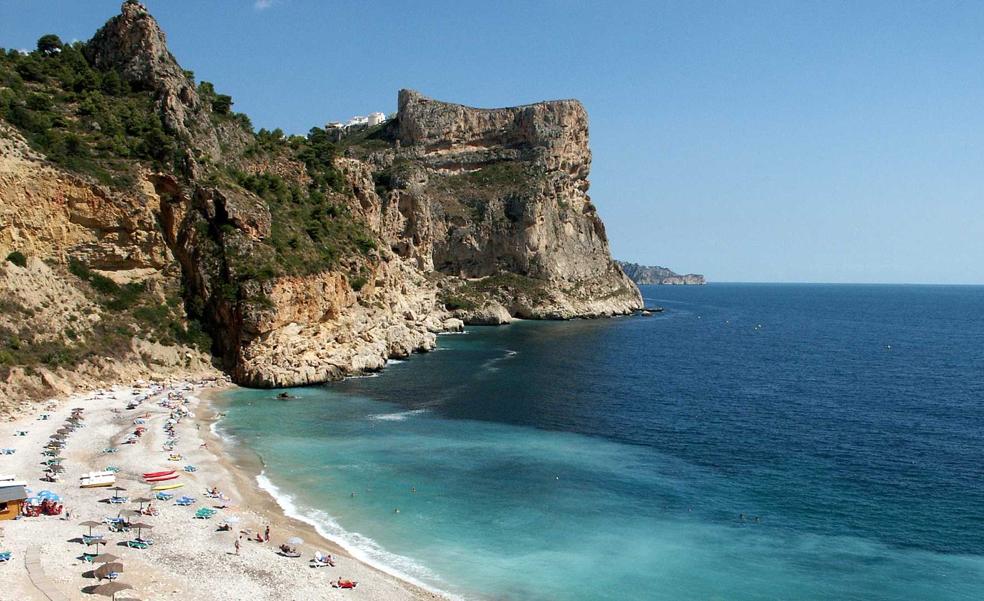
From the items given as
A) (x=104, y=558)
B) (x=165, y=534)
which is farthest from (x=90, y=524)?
(x=104, y=558)

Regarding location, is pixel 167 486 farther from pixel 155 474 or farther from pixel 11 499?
pixel 11 499

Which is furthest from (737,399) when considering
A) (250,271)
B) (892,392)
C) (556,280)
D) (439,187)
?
(439,187)

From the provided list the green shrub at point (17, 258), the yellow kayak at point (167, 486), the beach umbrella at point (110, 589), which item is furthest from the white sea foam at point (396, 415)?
the green shrub at point (17, 258)

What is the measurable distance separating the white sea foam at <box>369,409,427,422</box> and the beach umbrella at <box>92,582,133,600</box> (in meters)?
28.1

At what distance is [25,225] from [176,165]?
1343 centimetres

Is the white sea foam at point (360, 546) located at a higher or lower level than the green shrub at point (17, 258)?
lower

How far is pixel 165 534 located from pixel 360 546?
7.81m

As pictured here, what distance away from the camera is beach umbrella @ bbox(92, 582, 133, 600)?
2280 centimetres

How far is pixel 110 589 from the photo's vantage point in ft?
75.1

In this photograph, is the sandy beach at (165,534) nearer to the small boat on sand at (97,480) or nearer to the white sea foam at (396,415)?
the small boat on sand at (97,480)

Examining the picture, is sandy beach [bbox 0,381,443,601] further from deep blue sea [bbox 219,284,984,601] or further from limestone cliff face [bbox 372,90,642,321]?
limestone cliff face [bbox 372,90,642,321]

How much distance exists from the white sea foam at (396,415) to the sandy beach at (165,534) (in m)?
12.0

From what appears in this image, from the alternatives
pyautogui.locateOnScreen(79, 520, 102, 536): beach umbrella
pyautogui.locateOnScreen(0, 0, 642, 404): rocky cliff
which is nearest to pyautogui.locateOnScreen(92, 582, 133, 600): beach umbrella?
pyautogui.locateOnScreen(79, 520, 102, 536): beach umbrella

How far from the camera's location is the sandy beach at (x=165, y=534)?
2434 centimetres
